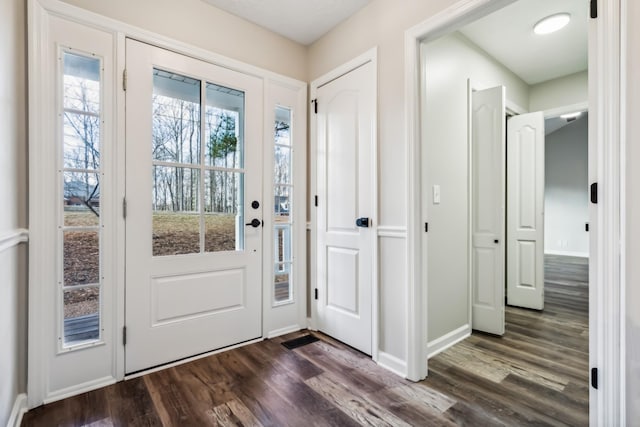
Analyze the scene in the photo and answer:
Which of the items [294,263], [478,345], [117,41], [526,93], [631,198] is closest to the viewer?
[631,198]

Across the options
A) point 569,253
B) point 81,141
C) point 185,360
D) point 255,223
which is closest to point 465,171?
point 255,223

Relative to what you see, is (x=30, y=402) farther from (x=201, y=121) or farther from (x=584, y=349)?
(x=584, y=349)

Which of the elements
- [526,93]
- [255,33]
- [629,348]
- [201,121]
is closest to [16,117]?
[201,121]

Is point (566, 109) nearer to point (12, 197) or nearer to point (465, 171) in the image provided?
point (465, 171)

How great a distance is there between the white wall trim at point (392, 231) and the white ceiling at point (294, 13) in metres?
1.63

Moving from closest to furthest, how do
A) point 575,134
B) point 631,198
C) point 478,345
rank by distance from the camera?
point 631,198
point 478,345
point 575,134

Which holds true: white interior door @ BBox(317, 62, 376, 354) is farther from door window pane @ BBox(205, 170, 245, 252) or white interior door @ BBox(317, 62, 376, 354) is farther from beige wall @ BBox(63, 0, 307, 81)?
door window pane @ BBox(205, 170, 245, 252)

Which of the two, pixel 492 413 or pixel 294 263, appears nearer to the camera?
pixel 492 413

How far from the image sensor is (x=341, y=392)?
1.74 m

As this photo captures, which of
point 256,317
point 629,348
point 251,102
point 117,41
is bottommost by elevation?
point 256,317

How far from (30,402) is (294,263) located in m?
1.76

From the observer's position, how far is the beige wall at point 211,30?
6.21ft

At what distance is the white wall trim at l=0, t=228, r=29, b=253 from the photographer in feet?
4.23

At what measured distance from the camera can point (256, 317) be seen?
243 cm
